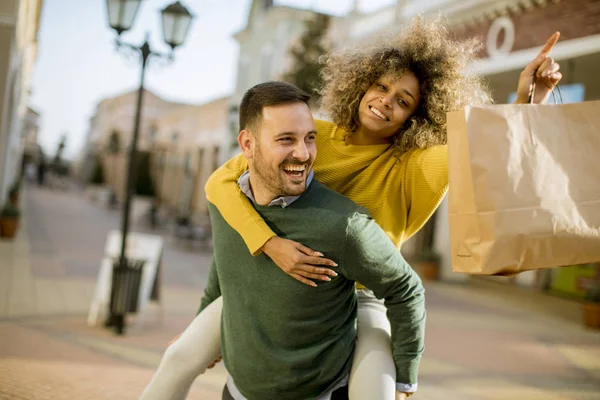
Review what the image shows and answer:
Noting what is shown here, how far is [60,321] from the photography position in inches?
299

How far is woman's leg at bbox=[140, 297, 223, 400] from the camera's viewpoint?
223cm

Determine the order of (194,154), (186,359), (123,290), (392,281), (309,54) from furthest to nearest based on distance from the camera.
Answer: (194,154), (309,54), (123,290), (186,359), (392,281)

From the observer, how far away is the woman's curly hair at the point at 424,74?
90.8 inches

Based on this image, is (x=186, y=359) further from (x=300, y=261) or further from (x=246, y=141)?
(x=246, y=141)

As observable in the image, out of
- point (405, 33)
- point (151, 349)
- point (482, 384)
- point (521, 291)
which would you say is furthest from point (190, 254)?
point (405, 33)

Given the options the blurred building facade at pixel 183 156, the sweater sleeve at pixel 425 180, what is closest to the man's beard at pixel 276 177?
the sweater sleeve at pixel 425 180

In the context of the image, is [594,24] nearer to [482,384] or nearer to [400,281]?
[482,384]

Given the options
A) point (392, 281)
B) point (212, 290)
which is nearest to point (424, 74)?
point (392, 281)

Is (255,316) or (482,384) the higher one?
(255,316)

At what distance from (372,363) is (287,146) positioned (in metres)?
0.74

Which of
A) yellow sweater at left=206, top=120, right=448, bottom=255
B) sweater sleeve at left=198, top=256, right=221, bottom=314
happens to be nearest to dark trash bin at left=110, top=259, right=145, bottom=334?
sweater sleeve at left=198, top=256, right=221, bottom=314

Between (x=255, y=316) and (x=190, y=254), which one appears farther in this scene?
(x=190, y=254)

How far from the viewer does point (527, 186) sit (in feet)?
5.88

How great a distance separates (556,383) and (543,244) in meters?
5.67
